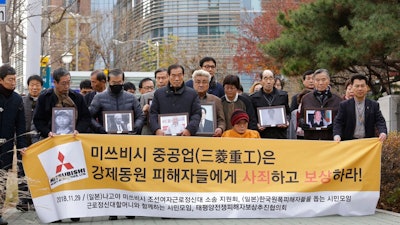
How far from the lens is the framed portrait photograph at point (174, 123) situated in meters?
11.5

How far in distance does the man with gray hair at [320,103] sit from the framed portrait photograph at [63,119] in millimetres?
3369

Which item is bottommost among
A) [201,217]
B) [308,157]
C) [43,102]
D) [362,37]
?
[201,217]

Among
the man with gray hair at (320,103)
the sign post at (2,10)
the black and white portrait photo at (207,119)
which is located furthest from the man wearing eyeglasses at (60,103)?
the man with gray hair at (320,103)

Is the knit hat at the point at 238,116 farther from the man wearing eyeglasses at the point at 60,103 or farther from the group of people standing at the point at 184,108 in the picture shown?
the man wearing eyeglasses at the point at 60,103

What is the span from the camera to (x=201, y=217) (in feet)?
35.0

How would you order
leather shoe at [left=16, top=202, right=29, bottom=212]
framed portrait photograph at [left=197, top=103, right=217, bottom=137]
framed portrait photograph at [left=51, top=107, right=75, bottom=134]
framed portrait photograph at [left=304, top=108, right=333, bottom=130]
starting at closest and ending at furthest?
framed portrait photograph at [left=51, top=107, right=75, bottom=134], leather shoe at [left=16, top=202, right=29, bottom=212], framed portrait photograph at [left=197, top=103, right=217, bottom=137], framed portrait photograph at [left=304, top=108, right=333, bottom=130]

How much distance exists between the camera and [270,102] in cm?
1263

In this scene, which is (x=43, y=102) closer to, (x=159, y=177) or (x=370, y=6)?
(x=159, y=177)

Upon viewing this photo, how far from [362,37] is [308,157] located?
7584 millimetres

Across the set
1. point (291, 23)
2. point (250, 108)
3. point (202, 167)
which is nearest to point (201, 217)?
point (202, 167)

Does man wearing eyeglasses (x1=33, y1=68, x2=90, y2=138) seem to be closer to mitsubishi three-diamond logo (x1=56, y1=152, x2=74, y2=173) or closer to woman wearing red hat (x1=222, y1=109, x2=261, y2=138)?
mitsubishi three-diamond logo (x1=56, y1=152, x2=74, y2=173)

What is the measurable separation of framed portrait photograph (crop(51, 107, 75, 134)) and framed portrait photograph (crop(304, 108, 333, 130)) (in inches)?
135

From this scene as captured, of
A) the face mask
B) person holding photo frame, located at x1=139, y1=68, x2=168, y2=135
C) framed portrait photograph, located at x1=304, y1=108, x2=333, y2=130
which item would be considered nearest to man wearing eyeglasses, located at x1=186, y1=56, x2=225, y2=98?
person holding photo frame, located at x1=139, y1=68, x2=168, y2=135

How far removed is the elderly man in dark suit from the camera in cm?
1159
